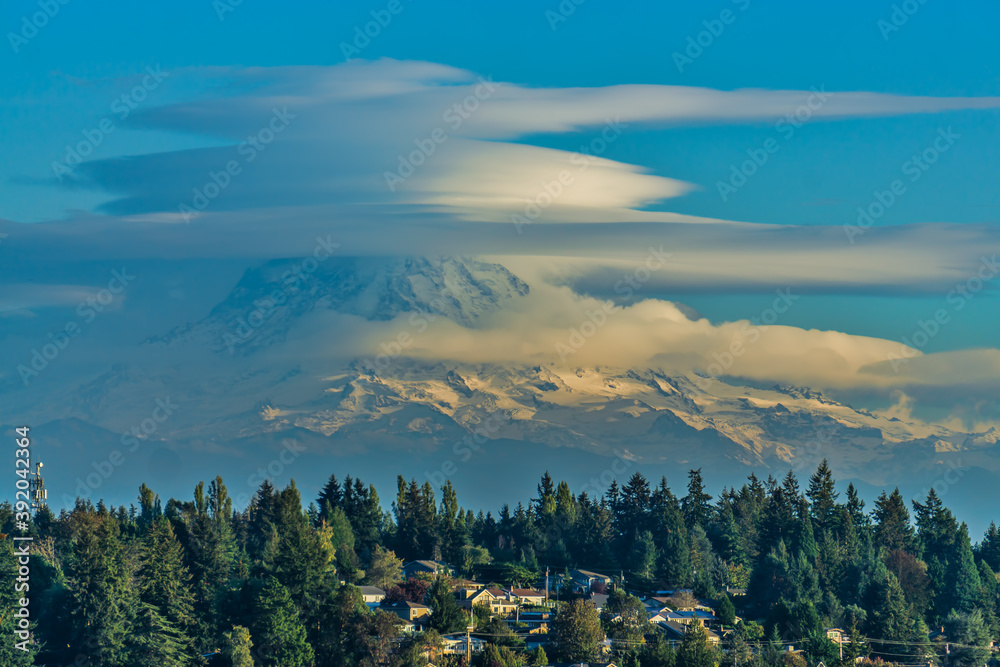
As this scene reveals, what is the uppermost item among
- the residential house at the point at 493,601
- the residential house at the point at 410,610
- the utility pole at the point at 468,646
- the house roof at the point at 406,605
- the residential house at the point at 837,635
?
the residential house at the point at 493,601

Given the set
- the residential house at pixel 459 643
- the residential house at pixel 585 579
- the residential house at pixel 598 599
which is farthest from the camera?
the residential house at pixel 585 579

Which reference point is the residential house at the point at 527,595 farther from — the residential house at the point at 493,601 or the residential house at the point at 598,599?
the residential house at the point at 598,599

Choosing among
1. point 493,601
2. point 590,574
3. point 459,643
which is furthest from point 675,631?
point 590,574

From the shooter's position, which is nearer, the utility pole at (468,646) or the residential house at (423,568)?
the utility pole at (468,646)

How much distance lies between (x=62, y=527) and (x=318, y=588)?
43.1 metres

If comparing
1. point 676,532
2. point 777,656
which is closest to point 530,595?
point 676,532

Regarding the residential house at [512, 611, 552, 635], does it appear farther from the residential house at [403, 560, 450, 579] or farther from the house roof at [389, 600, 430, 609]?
the residential house at [403, 560, 450, 579]

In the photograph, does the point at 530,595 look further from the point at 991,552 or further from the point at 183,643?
the point at 991,552

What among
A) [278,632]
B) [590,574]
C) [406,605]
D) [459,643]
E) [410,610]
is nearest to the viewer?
[278,632]

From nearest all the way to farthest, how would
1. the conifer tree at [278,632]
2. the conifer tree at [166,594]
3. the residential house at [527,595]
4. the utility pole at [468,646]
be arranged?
the utility pole at [468,646]
the conifer tree at [278,632]
the conifer tree at [166,594]
the residential house at [527,595]

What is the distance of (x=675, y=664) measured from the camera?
101m

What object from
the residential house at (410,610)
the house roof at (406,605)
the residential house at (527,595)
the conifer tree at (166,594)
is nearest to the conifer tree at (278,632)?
the conifer tree at (166,594)

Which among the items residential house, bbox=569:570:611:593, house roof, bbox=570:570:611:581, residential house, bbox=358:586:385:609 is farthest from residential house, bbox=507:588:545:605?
residential house, bbox=358:586:385:609

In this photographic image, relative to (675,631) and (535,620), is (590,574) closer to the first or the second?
(535,620)
